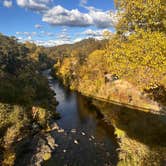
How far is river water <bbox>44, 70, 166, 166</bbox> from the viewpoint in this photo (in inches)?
1176

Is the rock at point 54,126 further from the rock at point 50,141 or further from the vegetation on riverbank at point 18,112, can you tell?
the rock at point 50,141

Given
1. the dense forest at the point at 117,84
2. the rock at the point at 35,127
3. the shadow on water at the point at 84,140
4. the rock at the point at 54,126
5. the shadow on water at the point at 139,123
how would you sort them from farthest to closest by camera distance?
the rock at the point at 54,126 → the rock at the point at 35,127 → the shadow on water at the point at 139,123 → the shadow on water at the point at 84,140 → the dense forest at the point at 117,84

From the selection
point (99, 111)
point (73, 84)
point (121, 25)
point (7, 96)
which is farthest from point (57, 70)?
point (121, 25)

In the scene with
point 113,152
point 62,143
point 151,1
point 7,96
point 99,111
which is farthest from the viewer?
point 99,111

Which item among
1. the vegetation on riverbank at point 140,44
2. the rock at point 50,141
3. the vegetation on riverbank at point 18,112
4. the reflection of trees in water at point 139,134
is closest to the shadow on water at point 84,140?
the rock at point 50,141

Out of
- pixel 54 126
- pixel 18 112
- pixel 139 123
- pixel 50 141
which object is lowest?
pixel 139 123

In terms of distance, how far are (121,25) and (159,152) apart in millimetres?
17495

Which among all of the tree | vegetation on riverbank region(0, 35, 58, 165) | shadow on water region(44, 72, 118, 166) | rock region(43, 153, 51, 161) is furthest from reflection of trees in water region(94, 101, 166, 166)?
the tree

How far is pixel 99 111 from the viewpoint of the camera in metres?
55.3

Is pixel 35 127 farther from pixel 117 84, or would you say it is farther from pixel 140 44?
pixel 117 84

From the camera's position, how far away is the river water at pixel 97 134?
2988 cm

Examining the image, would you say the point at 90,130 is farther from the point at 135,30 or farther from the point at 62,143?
the point at 135,30

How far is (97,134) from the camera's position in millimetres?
39250

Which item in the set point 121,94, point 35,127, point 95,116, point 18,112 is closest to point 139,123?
point 95,116
